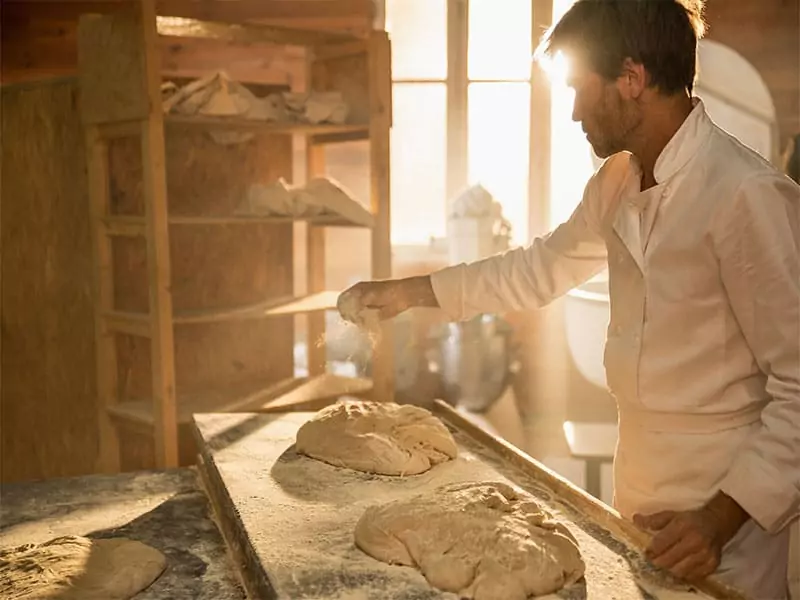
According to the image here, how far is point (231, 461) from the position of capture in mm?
1765

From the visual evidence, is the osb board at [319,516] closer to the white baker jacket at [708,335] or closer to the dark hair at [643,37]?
the white baker jacket at [708,335]

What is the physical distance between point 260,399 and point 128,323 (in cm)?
50

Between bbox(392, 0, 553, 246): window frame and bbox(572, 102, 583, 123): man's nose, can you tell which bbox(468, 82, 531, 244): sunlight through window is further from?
bbox(572, 102, 583, 123): man's nose

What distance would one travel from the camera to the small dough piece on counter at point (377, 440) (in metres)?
1.73

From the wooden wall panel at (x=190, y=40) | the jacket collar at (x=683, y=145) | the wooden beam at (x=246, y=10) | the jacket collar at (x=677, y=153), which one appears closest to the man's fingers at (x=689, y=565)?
A: the jacket collar at (x=677, y=153)

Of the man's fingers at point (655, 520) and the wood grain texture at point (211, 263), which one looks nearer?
the man's fingers at point (655, 520)

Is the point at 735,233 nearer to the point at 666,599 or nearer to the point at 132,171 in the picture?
the point at 666,599

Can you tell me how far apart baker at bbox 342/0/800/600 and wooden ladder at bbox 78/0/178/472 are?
1403 mm

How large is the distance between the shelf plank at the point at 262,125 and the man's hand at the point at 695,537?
74.4 inches

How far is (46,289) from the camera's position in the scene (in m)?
3.13

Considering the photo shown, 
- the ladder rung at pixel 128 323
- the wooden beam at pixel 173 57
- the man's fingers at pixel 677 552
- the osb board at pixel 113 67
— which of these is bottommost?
the man's fingers at pixel 677 552

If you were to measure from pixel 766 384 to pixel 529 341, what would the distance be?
9.49 ft

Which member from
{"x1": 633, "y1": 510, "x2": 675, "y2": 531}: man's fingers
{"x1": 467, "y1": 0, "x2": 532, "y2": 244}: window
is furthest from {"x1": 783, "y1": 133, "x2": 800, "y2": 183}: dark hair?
{"x1": 633, "y1": 510, "x2": 675, "y2": 531}: man's fingers

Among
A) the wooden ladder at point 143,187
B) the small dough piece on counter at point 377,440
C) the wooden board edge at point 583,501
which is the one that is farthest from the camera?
the wooden ladder at point 143,187
